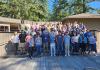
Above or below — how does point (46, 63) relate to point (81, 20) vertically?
below

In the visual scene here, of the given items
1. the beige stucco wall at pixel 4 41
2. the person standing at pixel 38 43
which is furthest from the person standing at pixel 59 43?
the beige stucco wall at pixel 4 41

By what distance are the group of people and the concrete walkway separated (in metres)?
1.16

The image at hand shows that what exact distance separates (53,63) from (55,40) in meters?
3.98

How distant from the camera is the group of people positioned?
22.3 meters

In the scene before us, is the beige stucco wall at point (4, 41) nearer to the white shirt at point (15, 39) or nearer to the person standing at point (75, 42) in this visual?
the white shirt at point (15, 39)

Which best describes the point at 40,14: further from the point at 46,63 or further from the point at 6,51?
the point at 46,63

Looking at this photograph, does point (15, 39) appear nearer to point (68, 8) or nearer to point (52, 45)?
point (52, 45)

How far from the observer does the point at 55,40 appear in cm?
2267

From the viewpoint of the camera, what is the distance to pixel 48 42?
74.6 ft

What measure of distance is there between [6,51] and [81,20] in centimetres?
1688

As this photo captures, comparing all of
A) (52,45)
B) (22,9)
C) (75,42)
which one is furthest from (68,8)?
(52,45)

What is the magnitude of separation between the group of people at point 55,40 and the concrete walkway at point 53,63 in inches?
45.6

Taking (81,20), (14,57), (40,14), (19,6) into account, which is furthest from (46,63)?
(40,14)

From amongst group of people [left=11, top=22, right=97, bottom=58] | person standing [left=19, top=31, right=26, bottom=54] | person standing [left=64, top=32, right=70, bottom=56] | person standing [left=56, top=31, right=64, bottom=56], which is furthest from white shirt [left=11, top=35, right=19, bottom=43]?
person standing [left=64, top=32, right=70, bottom=56]
